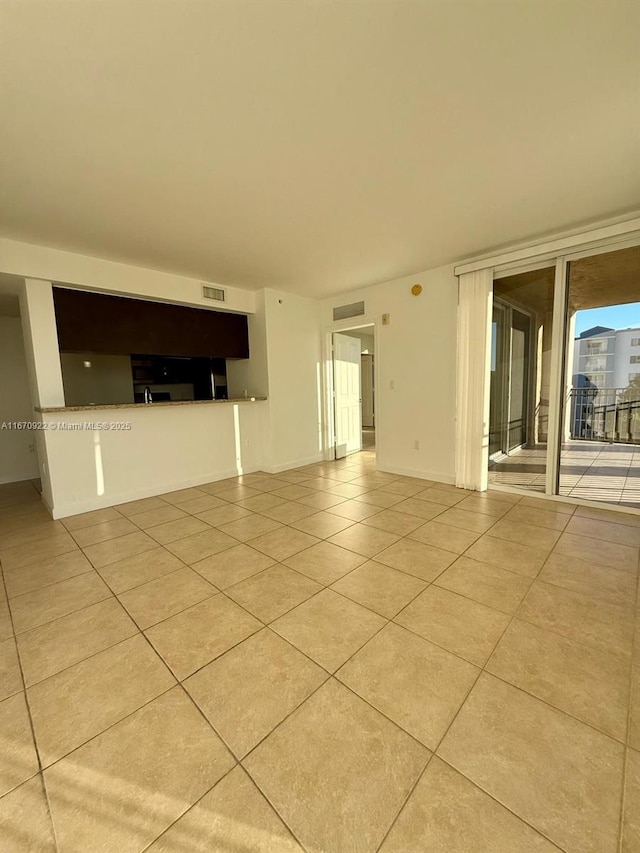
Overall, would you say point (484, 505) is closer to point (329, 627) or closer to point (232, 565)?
point (329, 627)

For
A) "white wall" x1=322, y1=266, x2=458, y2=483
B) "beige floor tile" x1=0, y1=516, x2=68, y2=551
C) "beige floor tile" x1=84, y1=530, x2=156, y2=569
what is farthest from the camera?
"white wall" x1=322, y1=266, x2=458, y2=483

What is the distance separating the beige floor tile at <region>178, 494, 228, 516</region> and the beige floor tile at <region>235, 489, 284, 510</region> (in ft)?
0.78

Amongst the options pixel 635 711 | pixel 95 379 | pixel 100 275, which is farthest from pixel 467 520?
pixel 95 379

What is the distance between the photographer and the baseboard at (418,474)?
4293 mm

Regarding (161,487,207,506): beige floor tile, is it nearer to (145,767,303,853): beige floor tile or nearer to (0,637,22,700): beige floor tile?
(0,637,22,700): beige floor tile

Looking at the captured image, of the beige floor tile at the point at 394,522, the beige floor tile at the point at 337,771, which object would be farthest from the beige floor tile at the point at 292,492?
the beige floor tile at the point at 337,771

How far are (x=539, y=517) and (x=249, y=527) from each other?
2.63 meters

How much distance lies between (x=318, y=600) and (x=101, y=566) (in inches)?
65.0

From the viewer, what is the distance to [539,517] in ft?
10.3

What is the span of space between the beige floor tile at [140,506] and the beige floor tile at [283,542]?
1.50 meters

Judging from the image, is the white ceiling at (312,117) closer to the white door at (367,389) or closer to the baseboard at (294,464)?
the baseboard at (294,464)

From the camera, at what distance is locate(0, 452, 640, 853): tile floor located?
1.00 meters

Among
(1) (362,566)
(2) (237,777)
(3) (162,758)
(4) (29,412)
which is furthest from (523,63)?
(4) (29,412)

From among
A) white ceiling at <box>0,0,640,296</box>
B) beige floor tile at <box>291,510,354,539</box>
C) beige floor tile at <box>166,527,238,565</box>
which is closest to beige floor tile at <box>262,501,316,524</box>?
beige floor tile at <box>291,510,354,539</box>
